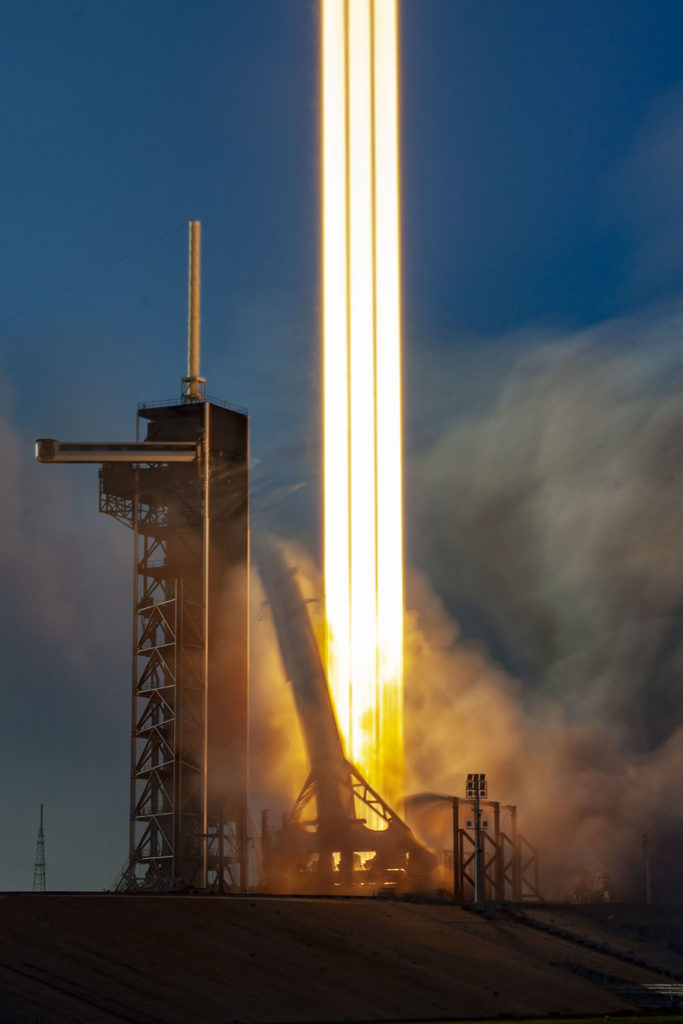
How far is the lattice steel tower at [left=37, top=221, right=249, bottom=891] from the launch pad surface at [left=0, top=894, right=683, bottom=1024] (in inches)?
919

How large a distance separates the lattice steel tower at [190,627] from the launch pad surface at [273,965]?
76.6 ft

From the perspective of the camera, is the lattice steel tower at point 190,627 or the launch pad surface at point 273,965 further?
the lattice steel tower at point 190,627

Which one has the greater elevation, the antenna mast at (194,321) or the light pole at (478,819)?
the antenna mast at (194,321)

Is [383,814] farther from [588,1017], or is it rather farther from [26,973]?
[26,973]

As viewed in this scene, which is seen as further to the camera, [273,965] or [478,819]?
[478,819]

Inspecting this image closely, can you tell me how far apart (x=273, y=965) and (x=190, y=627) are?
4473 cm

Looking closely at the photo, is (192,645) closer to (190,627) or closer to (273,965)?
(190,627)

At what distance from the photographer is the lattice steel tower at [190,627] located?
4158 inches

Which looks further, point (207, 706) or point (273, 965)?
point (207, 706)

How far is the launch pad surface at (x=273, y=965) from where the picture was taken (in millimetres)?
56219

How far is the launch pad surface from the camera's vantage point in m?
56.2

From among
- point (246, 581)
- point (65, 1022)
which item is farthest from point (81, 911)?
point (246, 581)

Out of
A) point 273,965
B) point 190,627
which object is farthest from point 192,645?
point 273,965

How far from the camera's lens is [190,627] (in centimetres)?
10750
